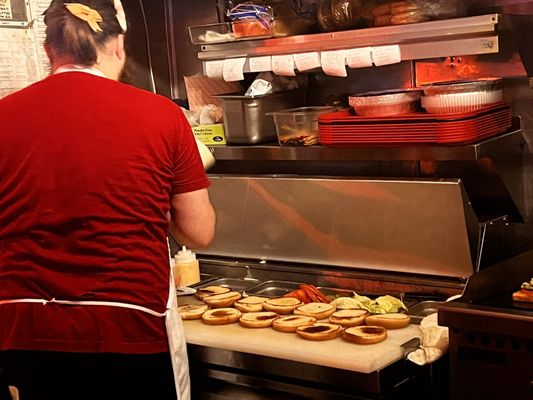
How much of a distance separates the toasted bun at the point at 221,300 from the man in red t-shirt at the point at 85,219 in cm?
68

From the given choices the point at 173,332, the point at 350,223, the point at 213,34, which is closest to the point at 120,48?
the point at 173,332

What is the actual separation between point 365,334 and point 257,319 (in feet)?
1.19

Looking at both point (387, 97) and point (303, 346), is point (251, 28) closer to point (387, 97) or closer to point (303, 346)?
point (387, 97)

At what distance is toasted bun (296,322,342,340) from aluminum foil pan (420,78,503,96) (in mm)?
736

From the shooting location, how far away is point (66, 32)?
1924 mm

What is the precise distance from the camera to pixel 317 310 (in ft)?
8.25

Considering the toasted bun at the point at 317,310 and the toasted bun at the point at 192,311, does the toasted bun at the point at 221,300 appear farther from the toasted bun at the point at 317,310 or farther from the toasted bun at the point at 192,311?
the toasted bun at the point at 317,310

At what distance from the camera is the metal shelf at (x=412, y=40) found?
2.37 metres

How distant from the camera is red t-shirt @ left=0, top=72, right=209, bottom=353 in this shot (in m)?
1.85

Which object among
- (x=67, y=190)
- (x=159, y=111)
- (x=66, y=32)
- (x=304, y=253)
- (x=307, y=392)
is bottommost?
(x=307, y=392)

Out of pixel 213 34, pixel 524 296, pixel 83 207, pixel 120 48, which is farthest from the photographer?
pixel 213 34

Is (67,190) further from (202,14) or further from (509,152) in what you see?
(202,14)

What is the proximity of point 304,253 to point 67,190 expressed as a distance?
1.25m

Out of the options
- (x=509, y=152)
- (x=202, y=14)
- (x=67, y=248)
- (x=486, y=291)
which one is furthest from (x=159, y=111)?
(x=202, y=14)
